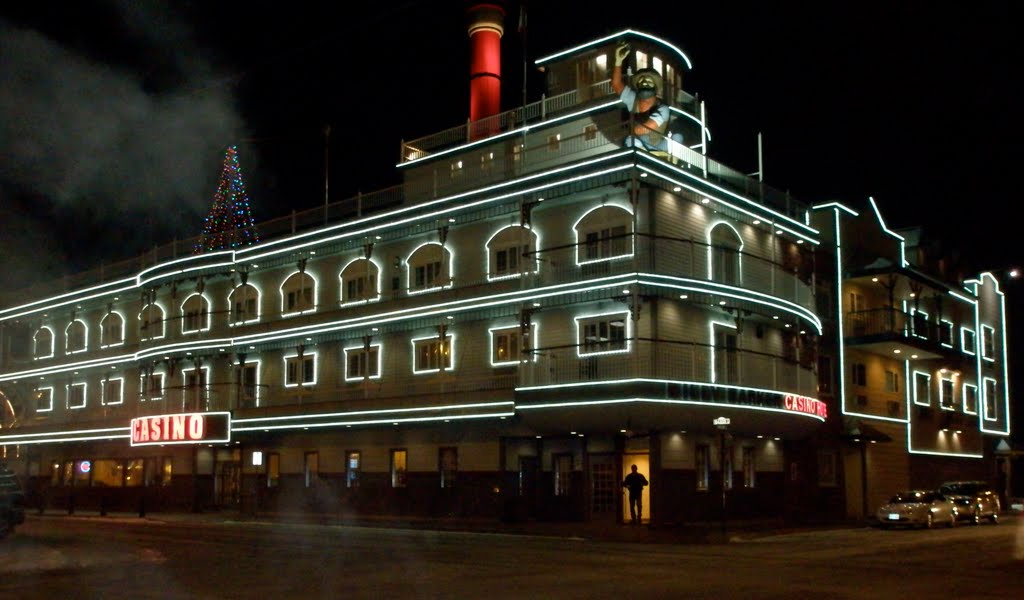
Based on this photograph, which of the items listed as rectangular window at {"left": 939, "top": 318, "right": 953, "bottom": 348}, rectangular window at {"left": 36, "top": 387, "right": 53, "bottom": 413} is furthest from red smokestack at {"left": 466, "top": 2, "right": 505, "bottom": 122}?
rectangular window at {"left": 36, "top": 387, "right": 53, "bottom": 413}

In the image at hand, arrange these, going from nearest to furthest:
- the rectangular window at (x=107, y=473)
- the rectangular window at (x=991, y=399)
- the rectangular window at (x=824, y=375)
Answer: the rectangular window at (x=824, y=375) < the rectangular window at (x=107, y=473) < the rectangular window at (x=991, y=399)

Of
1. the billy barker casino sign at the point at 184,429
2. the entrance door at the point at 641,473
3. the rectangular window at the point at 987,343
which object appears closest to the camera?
the entrance door at the point at 641,473

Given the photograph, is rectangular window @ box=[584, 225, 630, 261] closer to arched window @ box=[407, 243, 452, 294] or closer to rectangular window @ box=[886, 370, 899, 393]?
arched window @ box=[407, 243, 452, 294]

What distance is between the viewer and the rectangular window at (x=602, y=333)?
35219 millimetres

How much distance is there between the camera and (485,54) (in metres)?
44.6

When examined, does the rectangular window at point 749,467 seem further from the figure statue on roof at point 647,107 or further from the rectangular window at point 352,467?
the rectangular window at point 352,467

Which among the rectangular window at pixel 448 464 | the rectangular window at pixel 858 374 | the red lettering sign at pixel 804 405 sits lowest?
the rectangular window at pixel 448 464

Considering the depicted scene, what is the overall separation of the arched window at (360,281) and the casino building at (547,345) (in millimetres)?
116

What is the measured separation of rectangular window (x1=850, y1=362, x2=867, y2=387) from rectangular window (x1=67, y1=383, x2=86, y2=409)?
39625 millimetres

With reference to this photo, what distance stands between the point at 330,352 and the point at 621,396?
54.0 feet

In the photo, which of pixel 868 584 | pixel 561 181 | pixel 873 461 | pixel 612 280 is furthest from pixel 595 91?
pixel 868 584

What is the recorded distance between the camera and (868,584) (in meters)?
17.9

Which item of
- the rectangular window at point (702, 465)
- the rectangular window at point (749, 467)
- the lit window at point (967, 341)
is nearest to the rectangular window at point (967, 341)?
the lit window at point (967, 341)

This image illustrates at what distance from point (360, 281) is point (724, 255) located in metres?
14.9
